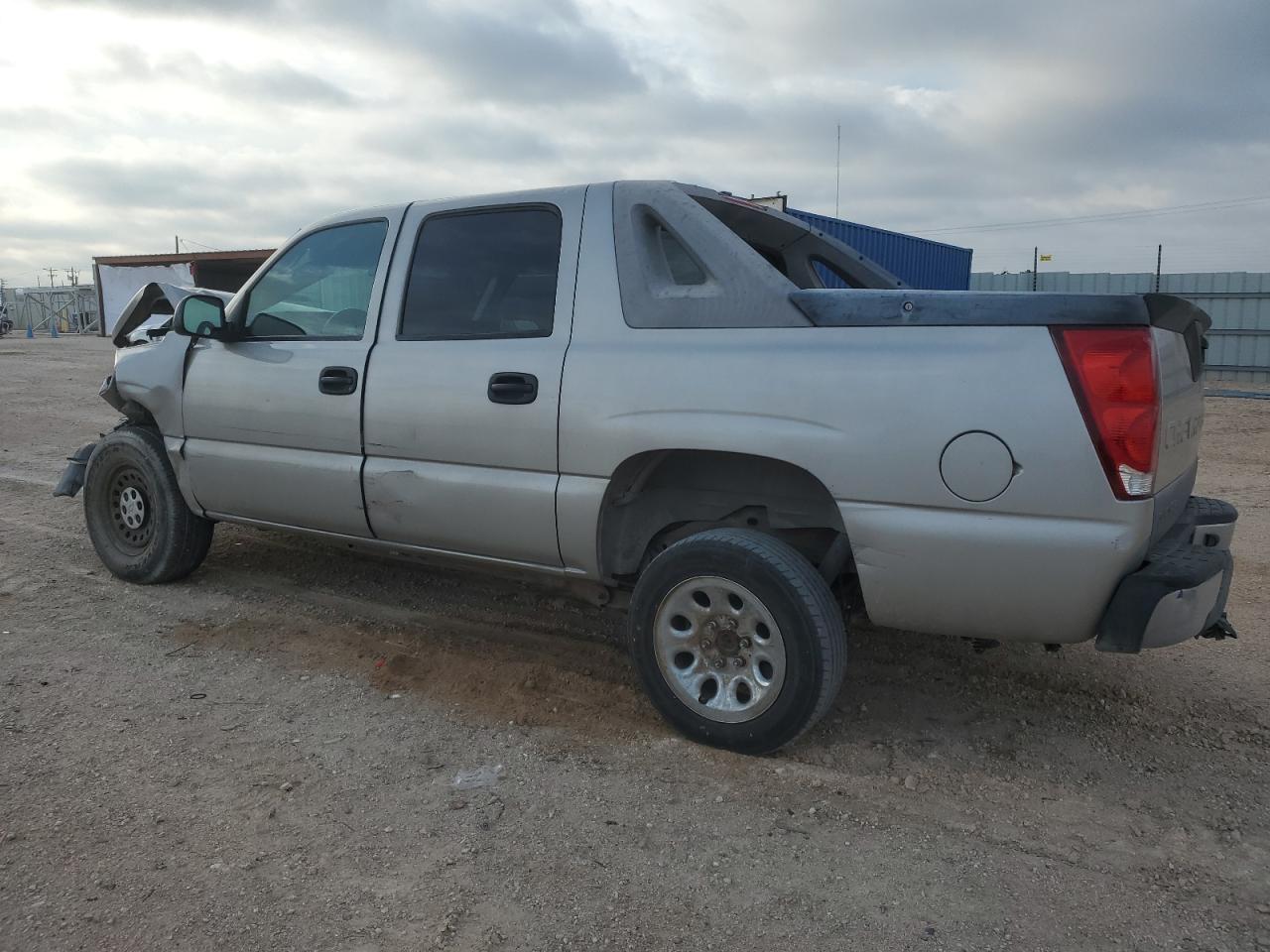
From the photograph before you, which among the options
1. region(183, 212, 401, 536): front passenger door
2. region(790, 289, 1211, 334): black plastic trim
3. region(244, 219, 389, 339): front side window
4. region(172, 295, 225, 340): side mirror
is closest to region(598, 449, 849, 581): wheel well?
region(790, 289, 1211, 334): black plastic trim

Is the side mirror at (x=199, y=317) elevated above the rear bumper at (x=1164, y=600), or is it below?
above

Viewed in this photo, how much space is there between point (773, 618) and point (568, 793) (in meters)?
0.86

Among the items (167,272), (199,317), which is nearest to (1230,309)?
(199,317)

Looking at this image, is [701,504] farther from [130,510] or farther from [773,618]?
[130,510]

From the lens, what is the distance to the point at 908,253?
1795cm

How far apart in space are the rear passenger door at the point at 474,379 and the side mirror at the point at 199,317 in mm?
1030

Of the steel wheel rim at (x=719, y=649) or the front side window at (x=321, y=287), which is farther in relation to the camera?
the front side window at (x=321, y=287)

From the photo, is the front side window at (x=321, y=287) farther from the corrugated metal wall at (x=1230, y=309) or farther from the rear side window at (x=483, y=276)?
the corrugated metal wall at (x=1230, y=309)

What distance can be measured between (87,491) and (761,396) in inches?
162

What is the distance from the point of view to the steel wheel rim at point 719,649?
3.18 m

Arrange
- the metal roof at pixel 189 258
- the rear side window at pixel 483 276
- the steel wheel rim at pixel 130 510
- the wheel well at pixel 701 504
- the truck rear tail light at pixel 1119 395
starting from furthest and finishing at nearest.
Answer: the metal roof at pixel 189 258 → the steel wheel rim at pixel 130 510 → the rear side window at pixel 483 276 → the wheel well at pixel 701 504 → the truck rear tail light at pixel 1119 395

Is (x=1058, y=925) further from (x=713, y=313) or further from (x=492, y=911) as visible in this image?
(x=713, y=313)

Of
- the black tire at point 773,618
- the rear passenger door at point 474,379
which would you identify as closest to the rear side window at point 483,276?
the rear passenger door at point 474,379

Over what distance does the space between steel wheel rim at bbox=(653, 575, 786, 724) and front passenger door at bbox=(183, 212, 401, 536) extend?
5.20 ft
